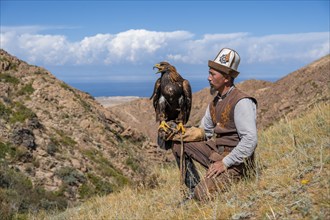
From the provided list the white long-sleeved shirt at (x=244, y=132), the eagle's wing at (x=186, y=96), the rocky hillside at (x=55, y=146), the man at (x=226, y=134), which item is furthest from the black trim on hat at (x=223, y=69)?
the rocky hillside at (x=55, y=146)

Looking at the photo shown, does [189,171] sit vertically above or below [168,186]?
above

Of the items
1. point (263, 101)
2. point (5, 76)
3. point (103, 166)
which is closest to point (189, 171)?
point (103, 166)

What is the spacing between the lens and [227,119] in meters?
4.96

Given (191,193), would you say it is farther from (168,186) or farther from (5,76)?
(5,76)

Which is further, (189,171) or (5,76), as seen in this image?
(5,76)

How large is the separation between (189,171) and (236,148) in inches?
36.1

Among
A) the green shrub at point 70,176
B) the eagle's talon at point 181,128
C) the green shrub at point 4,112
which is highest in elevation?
the green shrub at point 4,112

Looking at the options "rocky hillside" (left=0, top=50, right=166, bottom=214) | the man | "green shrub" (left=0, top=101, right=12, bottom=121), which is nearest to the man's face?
→ the man

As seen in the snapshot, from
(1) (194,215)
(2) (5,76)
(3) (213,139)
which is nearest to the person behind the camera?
(1) (194,215)

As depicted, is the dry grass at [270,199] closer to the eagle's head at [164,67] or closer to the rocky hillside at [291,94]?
the eagle's head at [164,67]

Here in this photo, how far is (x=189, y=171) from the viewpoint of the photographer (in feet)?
17.9

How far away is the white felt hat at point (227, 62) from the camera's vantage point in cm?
495

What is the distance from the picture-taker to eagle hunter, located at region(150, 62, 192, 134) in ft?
18.0

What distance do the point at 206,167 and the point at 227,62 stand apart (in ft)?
4.67
